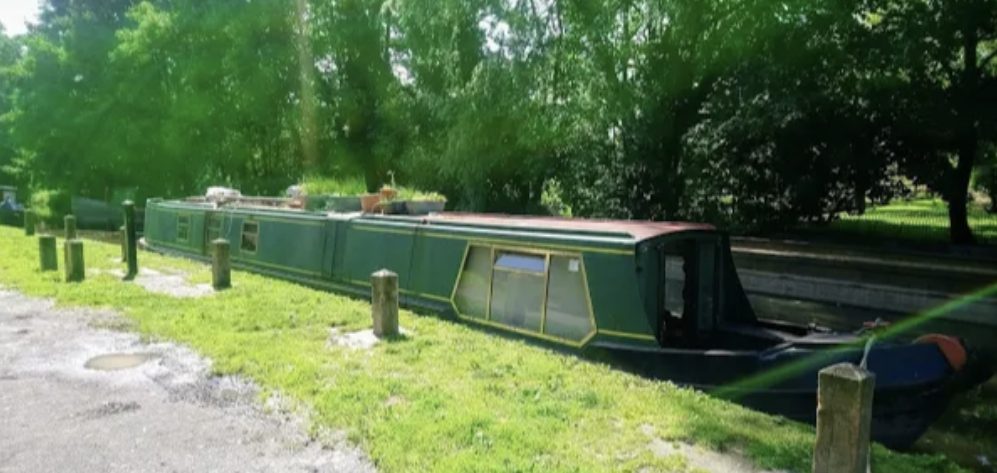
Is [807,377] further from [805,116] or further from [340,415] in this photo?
[805,116]

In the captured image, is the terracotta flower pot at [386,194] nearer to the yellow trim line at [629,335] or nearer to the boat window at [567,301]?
the boat window at [567,301]

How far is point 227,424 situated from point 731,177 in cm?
1393

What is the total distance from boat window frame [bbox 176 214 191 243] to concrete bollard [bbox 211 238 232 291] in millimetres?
4560

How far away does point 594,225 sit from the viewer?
6.82 m

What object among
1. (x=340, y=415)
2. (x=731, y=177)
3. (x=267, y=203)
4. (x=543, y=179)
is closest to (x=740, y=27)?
(x=731, y=177)

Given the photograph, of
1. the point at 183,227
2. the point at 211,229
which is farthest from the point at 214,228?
the point at 183,227

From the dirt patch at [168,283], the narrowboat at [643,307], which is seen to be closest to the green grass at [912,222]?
the narrowboat at [643,307]

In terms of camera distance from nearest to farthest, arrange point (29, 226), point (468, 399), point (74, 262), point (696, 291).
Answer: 1. point (468, 399)
2. point (696, 291)
3. point (74, 262)
4. point (29, 226)

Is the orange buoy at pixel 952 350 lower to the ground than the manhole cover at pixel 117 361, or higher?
higher

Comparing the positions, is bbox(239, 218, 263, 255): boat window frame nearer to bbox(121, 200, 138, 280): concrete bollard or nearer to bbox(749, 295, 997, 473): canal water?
bbox(121, 200, 138, 280): concrete bollard

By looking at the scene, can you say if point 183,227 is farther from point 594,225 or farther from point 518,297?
point 594,225

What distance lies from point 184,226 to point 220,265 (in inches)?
197

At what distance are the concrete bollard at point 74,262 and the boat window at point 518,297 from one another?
21.4 feet

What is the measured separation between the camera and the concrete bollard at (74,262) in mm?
9703
